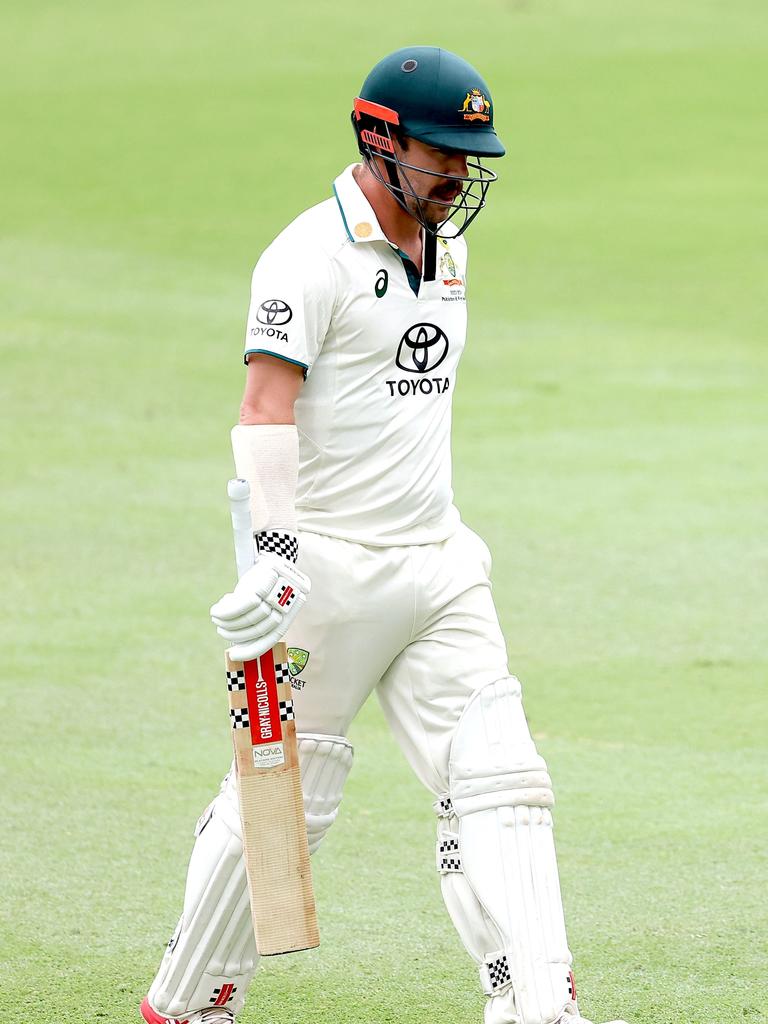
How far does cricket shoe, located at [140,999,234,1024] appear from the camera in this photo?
3.60 m

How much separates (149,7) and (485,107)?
22863mm

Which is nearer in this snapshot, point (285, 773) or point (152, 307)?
point (285, 773)

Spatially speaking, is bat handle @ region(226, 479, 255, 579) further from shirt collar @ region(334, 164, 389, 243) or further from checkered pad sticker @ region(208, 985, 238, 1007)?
checkered pad sticker @ region(208, 985, 238, 1007)

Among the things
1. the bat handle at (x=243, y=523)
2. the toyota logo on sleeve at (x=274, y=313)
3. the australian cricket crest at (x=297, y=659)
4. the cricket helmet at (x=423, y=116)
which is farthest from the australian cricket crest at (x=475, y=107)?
the australian cricket crest at (x=297, y=659)

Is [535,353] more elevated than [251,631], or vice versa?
[535,353]

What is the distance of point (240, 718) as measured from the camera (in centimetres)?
338

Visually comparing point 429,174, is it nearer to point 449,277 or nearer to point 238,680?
point 449,277

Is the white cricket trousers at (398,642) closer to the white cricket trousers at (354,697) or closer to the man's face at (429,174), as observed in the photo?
the white cricket trousers at (354,697)

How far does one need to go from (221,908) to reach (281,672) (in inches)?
20.9

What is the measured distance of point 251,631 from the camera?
3244 mm

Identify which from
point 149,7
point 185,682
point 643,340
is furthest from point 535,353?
point 149,7

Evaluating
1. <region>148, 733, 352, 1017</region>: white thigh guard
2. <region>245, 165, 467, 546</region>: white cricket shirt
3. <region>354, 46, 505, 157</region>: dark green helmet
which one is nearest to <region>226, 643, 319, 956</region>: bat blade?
<region>148, 733, 352, 1017</region>: white thigh guard

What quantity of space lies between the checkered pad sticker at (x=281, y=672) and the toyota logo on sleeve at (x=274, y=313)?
25.5 inches

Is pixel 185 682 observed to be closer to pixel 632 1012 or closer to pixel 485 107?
pixel 632 1012
